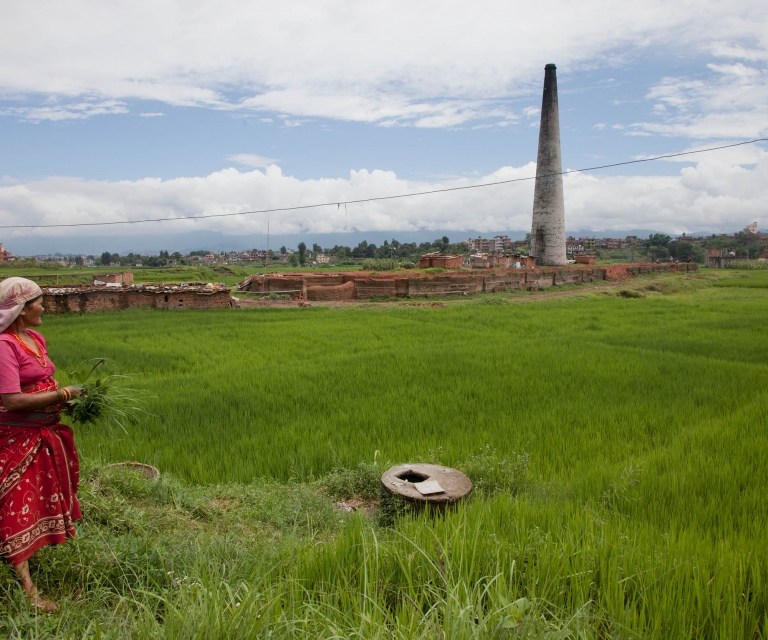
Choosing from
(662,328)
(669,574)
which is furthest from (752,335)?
(669,574)

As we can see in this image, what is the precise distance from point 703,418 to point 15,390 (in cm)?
582

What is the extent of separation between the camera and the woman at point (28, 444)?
7.63ft

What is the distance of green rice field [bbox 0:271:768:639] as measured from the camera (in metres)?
2.03

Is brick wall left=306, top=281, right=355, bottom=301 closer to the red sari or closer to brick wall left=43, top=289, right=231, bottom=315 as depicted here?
brick wall left=43, top=289, right=231, bottom=315

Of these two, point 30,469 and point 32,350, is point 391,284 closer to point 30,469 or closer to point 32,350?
point 32,350

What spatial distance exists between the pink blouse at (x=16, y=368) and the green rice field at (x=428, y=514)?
2.96 feet

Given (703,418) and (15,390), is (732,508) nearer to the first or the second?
(703,418)

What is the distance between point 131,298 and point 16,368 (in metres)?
15.5

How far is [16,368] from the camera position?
2.36 m

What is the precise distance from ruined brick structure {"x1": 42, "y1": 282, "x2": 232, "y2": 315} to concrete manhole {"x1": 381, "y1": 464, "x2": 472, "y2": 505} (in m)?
14.6

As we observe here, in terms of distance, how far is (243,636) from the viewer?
1.77 metres

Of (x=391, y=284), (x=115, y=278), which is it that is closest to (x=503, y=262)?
(x=391, y=284)

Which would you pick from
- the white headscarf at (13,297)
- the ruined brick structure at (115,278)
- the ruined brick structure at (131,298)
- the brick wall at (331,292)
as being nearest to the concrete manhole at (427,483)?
the white headscarf at (13,297)

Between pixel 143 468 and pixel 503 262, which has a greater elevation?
pixel 503 262
